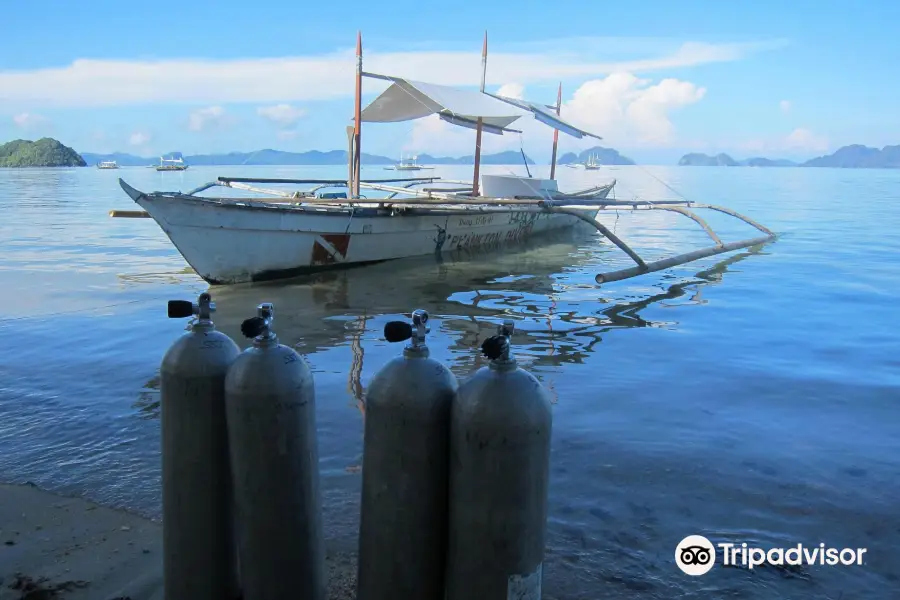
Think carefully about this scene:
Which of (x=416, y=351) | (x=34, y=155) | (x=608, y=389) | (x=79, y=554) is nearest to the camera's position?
(x=416, y=351)

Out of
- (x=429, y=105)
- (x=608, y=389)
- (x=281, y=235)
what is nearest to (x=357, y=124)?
(x=429, y=105)

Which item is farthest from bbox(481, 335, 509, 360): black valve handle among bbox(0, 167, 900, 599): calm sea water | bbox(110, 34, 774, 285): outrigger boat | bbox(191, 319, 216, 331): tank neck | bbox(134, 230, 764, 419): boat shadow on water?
bbox(110, 34, 774, 285): outrigger boat

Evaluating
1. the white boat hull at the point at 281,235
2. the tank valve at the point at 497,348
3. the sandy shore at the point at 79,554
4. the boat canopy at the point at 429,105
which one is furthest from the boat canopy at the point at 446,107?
the tank valve at the point at 497,348

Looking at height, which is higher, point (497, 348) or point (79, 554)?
point (497, 348)

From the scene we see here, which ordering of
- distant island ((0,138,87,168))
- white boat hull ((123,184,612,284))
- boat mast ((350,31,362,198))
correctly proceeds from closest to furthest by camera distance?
white boat hull ((123,184,612,284))
boat mast ((350,31,362,198))
distant island ((0,138,87,168))

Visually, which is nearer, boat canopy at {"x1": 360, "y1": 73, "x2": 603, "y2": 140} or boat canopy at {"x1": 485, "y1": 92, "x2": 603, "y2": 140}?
boat canopy at {"x1": 360, "y1": 73, "x2": 603, "y2": 140}

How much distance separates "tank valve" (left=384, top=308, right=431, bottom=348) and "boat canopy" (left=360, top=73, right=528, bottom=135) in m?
14.6

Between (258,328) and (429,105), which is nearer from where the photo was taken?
(258,328)

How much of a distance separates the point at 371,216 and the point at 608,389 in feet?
29.4

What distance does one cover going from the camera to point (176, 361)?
2781 millimetres

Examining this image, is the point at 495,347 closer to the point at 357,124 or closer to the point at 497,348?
the point at 497,348

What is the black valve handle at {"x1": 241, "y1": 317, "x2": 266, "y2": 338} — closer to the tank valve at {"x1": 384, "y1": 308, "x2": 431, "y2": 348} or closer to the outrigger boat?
the tank valve at {"x1": 384, "y1": 308, "x2": 431, "y2": 348}

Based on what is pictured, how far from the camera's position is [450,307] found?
11781 millimetres

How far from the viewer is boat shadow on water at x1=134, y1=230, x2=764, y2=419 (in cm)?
874
